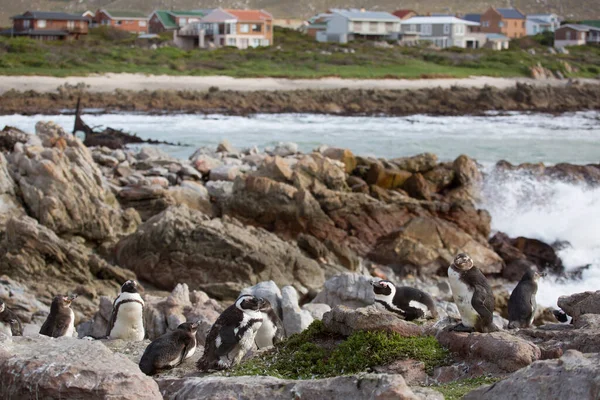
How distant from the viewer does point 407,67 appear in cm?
6725

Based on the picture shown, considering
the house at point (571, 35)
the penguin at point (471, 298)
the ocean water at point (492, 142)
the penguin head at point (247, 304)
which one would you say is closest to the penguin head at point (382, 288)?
the penguin at point (471, 298)

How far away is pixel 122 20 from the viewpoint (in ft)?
333

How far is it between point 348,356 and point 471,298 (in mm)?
1314

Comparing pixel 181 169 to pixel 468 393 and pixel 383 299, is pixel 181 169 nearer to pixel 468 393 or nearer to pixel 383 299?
pixel 383 299

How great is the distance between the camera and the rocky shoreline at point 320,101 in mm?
49406

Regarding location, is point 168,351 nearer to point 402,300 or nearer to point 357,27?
point 402,300

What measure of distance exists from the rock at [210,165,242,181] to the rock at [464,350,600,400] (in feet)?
57.1

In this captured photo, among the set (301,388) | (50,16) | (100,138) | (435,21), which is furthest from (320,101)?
(301,388)

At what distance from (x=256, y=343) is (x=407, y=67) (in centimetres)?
5867

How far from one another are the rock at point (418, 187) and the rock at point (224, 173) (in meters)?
4.08

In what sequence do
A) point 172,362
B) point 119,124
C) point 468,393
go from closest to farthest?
point 468,393 < point 172,362 < point 119,124

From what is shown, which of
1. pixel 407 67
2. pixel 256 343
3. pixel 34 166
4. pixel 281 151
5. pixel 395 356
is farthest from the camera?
pixel 407 67

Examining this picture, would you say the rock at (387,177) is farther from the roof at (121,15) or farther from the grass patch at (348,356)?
the roof at (121,15)

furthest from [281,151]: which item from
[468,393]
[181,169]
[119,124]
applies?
[468,393]
